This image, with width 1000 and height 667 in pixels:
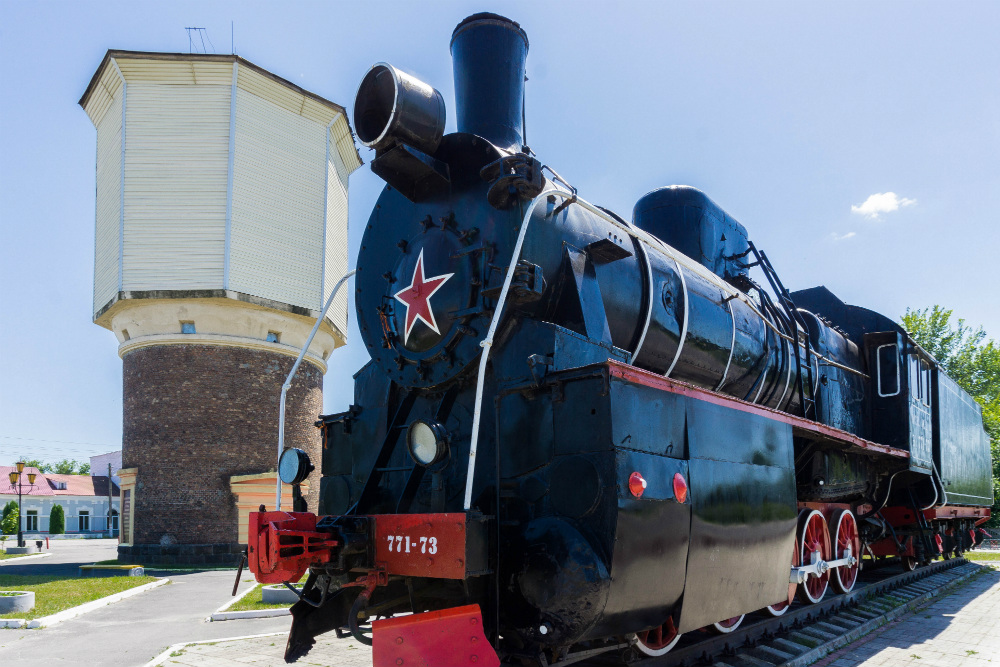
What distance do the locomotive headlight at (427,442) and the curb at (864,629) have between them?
3057mm

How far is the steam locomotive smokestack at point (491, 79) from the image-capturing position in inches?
197

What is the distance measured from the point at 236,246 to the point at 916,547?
17727 mm

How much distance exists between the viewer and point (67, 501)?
54938mm

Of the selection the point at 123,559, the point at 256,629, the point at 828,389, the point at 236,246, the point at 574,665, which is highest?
the point at 236,246

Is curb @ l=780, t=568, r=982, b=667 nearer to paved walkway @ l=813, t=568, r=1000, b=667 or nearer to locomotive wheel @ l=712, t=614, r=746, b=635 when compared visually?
paved walkway @ l=813, t=568, r=1000, b=667

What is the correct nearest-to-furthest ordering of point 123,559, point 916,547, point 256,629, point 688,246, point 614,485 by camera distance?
point 614,485 < point 688,246 < point 256,629 < point 916,547 < point 123,559

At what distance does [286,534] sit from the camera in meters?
3.62

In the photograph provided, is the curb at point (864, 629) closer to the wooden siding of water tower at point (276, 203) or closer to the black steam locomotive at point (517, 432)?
the black steam locomotive at point (517, 432)

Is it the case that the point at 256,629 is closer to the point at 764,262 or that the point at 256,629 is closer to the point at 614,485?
the point at 614,485

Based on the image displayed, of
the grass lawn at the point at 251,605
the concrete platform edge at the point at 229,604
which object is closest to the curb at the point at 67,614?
the concrete platform edge at the point at 229,604

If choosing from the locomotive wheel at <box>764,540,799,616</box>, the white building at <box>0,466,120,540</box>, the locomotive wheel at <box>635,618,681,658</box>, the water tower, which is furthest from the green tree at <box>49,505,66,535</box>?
the locomotive wheel at <box>635,618,681,658</box>

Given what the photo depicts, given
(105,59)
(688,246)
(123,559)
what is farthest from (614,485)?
(105,59)

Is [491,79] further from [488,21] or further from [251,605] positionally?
[251,605]

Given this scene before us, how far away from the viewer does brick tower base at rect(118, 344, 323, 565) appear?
63.1 feet
